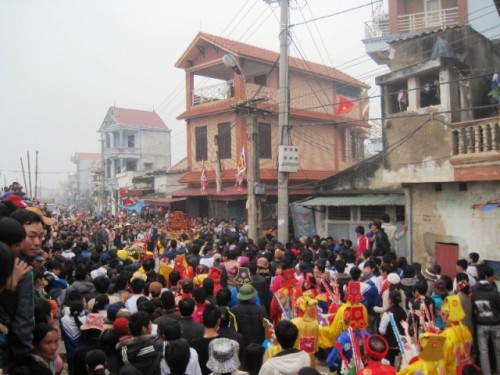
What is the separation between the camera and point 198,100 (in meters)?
26.1

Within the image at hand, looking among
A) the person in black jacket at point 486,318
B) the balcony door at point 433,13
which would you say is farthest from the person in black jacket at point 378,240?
the balcony door at point 433,13

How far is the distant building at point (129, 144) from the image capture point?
48406 mm

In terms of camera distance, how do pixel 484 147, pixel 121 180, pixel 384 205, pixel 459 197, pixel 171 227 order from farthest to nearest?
1. pixel 121 180
2. pixel 171 227
3. pixel 384 205
4. pixel 459 197
5. pixel 484 147

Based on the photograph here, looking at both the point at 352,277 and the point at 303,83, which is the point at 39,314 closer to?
the point at 352,277

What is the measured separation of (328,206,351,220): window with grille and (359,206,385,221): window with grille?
2.06ft

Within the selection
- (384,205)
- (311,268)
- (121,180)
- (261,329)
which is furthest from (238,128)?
(121,180)

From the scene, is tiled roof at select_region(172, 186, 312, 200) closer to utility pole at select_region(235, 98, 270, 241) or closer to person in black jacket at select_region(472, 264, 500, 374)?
utility pole at select_region(235, 98, 270, 241)

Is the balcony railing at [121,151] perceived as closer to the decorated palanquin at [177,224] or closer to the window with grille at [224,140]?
the window with grille at [224,140]

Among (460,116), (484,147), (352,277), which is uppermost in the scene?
(460,116)

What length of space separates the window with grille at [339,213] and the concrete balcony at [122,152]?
36.1 metres

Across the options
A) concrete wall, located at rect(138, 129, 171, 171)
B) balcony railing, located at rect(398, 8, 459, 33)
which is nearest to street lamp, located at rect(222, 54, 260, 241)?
balcony railing, located at rect(398, 8, 459, 33)

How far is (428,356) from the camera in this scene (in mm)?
4457

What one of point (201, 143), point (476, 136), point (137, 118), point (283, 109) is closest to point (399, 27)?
point (283, 109)

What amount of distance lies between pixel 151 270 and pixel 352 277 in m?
3.65
